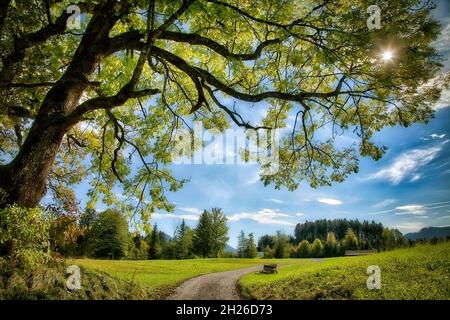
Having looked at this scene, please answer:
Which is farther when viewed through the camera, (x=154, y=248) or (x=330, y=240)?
(x=330, y=240)

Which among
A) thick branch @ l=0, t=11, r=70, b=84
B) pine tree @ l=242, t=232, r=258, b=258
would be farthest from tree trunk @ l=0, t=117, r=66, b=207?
pine tree @ l=242, t=232, r=258, b=258

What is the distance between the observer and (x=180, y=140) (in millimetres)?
15305

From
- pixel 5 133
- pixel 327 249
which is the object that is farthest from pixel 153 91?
pixel 327 249

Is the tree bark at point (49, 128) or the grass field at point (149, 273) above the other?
the tree bark at point (49, 128)

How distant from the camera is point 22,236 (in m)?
7.23

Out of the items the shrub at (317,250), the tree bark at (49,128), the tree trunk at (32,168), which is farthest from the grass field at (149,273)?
the shrub at (317,250)

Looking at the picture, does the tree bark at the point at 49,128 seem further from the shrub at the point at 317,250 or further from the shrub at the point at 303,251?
the shrub at the point at 317,250

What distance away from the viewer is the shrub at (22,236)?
711cm

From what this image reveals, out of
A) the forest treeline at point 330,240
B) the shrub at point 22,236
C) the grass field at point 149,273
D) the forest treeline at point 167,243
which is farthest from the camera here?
the forest treeline at point 167,243

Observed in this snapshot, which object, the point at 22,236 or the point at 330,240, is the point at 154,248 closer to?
the point at 330,240

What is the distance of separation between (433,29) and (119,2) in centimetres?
799

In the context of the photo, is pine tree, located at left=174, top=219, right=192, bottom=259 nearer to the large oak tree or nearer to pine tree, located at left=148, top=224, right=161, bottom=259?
pine tree, located at left=148, top=224, right=161, bottom=259

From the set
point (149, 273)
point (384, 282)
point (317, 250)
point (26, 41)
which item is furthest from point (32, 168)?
point (317, 250)
